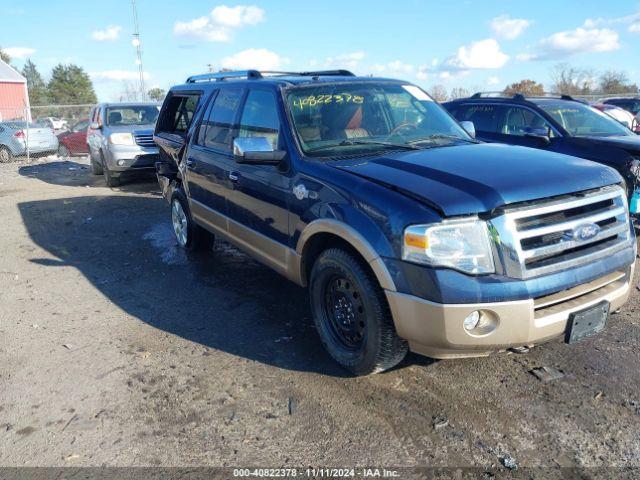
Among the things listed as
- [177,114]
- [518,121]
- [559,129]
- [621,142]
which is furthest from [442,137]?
[518,121]

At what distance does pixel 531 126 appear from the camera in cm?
728

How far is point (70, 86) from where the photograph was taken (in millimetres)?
65438

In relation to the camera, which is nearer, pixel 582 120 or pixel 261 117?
pixel 261 117

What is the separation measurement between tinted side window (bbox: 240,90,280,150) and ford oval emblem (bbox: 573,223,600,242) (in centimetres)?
218

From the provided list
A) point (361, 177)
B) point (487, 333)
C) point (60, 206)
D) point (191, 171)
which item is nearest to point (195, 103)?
point (191, 171)

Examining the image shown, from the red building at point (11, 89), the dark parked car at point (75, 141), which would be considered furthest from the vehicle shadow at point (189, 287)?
the red building at point (11, 89)

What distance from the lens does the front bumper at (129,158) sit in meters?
11.1

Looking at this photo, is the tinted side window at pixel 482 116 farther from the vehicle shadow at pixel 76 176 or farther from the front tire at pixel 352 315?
the vehicle shadow at pixel 76 176

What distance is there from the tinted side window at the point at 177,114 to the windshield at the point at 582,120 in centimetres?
479

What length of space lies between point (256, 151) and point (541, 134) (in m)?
4.64

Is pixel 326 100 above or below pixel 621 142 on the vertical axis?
above

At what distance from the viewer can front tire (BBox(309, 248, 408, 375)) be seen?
10.3ft

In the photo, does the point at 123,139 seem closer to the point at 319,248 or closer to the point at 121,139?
the point at 121,139

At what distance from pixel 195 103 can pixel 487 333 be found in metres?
4.30
